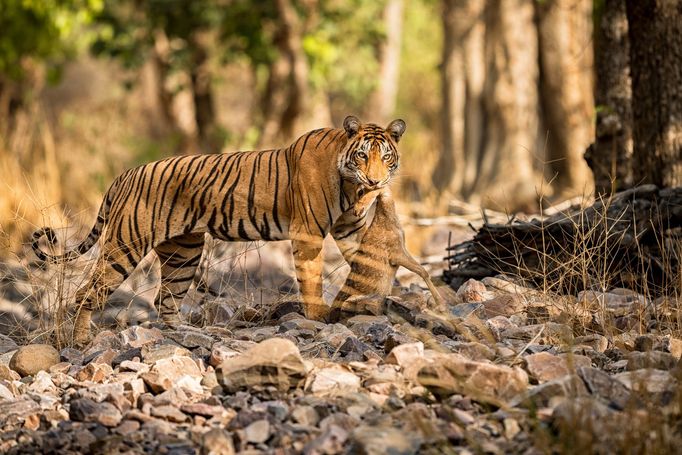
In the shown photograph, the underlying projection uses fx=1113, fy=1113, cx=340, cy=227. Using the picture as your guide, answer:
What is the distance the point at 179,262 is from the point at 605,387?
395 cm

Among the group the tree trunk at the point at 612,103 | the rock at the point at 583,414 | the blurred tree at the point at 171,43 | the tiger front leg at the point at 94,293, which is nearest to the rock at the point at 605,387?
the rock at the point at 583,414

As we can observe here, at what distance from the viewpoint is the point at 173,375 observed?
5617 millimetres

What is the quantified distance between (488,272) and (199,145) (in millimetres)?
13046

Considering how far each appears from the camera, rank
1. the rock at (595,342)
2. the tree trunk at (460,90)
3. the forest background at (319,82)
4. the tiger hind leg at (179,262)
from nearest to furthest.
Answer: the rock at (595,342) < the tiger hind leg at (179,262) < the forest background at (319,82) < the tree trunk at (460,90)

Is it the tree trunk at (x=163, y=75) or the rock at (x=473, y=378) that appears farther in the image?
the tree trunk at (x=163, y=75)

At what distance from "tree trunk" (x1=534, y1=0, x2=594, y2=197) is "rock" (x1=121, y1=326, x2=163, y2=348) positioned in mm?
9115

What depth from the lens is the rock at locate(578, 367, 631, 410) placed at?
4848mm

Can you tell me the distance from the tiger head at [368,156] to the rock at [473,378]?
2178 millimetres

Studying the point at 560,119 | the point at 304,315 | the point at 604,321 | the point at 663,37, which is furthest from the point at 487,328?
the point at 560,119

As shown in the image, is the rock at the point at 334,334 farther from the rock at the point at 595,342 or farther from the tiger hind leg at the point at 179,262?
the tiger hind leg at the point at 179,262

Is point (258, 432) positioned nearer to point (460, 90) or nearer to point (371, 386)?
point (371, 386)

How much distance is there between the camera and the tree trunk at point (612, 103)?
941cm

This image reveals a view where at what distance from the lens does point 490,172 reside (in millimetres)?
17000

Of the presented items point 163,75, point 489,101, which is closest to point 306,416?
point 489,101
